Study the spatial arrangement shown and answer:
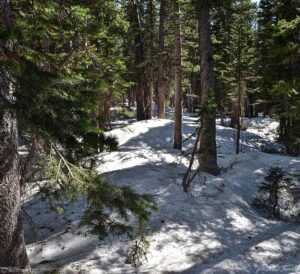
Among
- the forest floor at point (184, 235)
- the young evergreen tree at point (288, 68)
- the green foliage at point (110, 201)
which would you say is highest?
the young evergreen tree at point (288, 68)

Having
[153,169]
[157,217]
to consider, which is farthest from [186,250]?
[153,169]

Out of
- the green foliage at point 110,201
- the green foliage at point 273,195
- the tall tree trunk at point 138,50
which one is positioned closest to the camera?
the green foliage at point 110,201

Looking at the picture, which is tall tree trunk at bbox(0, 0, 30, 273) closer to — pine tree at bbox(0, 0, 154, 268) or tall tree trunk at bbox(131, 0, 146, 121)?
pine tree at bbox(0, 0, 154, 268)

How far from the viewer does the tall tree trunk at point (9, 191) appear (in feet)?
17.6

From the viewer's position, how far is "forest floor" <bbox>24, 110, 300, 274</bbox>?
7188 millimetres

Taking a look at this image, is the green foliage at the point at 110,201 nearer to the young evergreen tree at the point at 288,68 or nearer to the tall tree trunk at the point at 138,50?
the young evergreen tree at the point at 288,68

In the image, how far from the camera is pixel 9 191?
214 inches

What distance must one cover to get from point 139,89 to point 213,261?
18.6 m

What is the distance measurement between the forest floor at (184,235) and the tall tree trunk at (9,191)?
114 centimetres

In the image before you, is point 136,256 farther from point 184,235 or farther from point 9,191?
point 9,191

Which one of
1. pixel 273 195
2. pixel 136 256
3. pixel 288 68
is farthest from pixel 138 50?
pixel 136 256

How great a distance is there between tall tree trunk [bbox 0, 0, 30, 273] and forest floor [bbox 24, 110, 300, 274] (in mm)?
1136

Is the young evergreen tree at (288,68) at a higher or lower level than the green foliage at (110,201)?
higher

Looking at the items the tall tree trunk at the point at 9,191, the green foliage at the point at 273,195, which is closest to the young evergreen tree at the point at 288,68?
the green foliage at the point at 273,195
